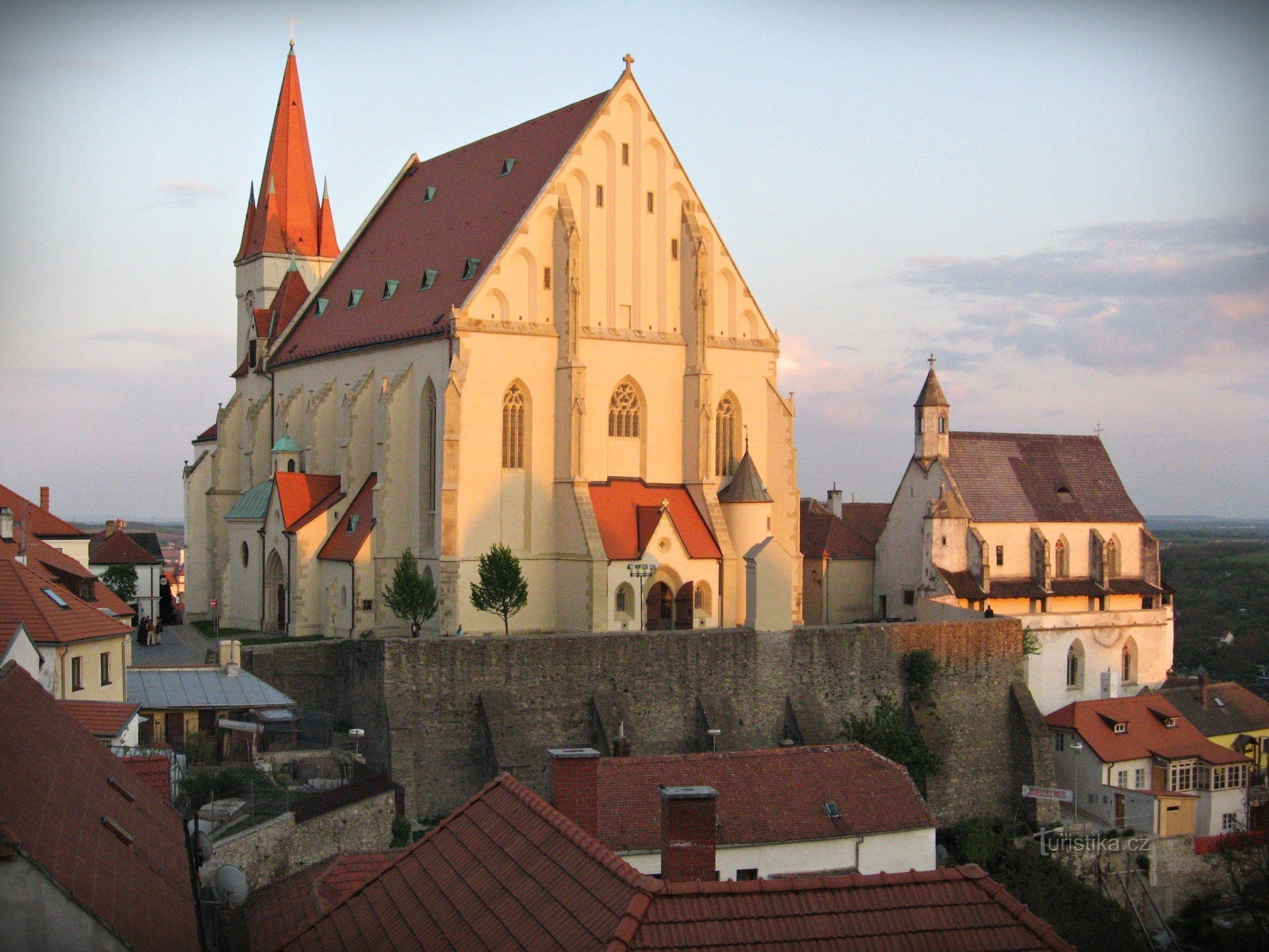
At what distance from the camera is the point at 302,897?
21.2m

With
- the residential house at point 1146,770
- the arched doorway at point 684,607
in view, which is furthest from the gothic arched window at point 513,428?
the residential house at point 1146,770

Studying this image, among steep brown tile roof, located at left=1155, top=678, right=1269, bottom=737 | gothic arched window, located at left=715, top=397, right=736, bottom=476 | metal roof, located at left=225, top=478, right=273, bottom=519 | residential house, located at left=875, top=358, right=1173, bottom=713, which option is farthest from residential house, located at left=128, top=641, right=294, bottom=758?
steep brown tile roof, located at left=1155, top=678, right=1269, bottom=737

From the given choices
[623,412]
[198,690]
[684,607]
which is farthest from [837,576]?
[198,690]

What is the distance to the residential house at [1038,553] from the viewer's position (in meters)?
56.4

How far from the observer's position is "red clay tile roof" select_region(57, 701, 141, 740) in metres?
28.1

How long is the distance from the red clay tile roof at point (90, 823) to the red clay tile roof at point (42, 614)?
32.4 feet

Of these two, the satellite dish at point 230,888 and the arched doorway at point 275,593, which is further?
the arched doorway at point 275,593

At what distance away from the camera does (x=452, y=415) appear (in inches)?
1987

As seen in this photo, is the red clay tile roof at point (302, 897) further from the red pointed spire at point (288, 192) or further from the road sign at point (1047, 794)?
the red pointed spire at point (288, 192)

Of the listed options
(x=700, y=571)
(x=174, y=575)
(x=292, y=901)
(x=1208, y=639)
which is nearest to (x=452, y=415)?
(x=700, y=571)

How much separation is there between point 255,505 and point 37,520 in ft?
26.8

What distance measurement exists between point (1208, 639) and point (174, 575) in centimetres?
7633

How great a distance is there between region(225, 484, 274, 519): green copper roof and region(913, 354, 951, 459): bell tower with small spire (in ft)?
78.4

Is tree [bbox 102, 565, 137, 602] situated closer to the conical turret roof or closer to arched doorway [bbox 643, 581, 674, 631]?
arched doorway [bbox 643, 581, 674, 631]
